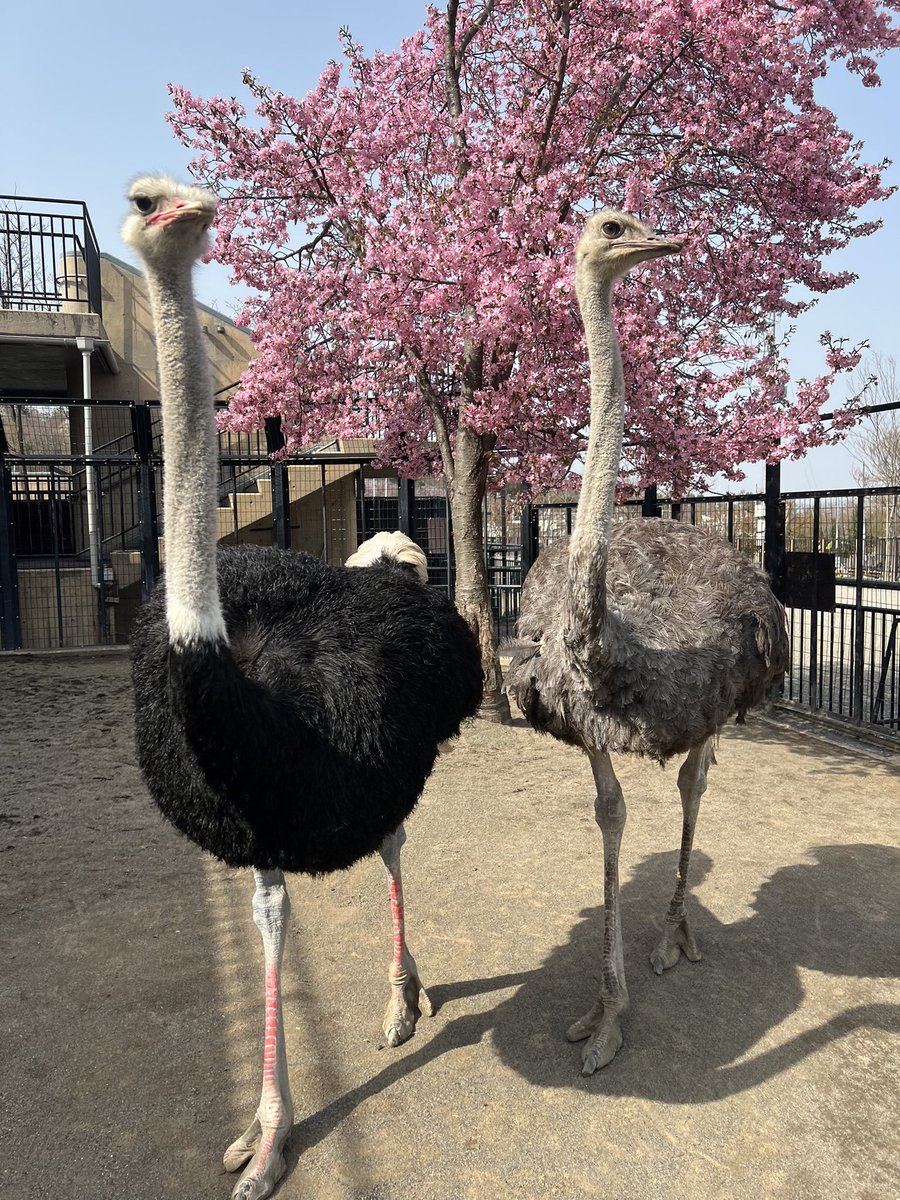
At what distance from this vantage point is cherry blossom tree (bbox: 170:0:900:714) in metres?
5.32

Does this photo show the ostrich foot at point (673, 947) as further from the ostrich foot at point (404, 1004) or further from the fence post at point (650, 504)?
the fence post at point (650, 504)

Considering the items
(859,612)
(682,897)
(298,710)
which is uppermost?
(298,710)

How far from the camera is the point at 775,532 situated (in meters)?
7.05

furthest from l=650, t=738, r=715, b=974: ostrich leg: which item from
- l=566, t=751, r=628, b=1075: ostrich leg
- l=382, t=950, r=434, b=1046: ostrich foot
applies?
l=382, t=950, r=434, b=1046: ostrich foot

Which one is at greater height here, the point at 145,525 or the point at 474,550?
the point at 145,525

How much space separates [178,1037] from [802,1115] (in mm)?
1839

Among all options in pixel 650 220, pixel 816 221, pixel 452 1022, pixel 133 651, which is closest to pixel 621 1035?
pixel 452 1022

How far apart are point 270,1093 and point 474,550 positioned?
15.6ft

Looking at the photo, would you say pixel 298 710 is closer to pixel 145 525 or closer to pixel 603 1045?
pixel 603 1045

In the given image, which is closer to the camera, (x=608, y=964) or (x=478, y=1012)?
(x=608, y=964)

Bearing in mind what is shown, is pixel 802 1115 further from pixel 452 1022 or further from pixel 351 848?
pixel 351 848

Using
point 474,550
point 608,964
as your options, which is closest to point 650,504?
point 474,550

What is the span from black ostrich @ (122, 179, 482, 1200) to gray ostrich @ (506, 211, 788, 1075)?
15.4 inches

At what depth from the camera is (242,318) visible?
7.42 meters
